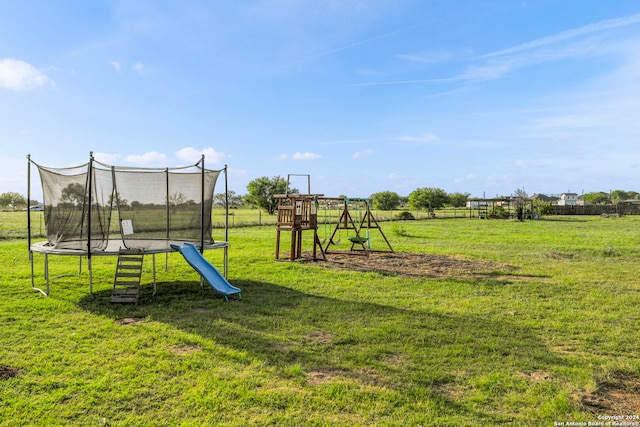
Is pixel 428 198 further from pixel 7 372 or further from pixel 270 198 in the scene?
pixel 7 372

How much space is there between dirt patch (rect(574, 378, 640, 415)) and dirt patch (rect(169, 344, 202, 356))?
3633mm

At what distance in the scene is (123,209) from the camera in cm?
788

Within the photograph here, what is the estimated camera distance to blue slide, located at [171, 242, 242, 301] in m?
6.90

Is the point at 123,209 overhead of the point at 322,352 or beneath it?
overhead

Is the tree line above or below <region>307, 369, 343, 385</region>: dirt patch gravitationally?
above

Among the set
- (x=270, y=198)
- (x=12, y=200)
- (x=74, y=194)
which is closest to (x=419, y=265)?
(x=74, y=194)

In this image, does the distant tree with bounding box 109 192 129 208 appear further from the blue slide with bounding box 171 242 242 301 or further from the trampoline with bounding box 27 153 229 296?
the blue slide with bounding box 171 242 242 301

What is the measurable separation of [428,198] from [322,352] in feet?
171

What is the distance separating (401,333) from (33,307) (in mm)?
5323

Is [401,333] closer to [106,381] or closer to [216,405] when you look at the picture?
[216,405]

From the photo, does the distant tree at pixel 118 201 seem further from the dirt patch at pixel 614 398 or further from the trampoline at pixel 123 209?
the dirt patch at pixel 614 398

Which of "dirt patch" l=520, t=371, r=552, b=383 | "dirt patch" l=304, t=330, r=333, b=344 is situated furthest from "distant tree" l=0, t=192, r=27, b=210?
"dirt patch" l=520, t=371, r=552, b=383

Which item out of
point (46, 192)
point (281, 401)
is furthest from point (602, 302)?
point (46, 192)

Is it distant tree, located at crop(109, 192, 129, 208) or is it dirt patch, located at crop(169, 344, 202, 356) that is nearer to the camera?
dirt patch, located at crop(169, 344, 202, 356)
